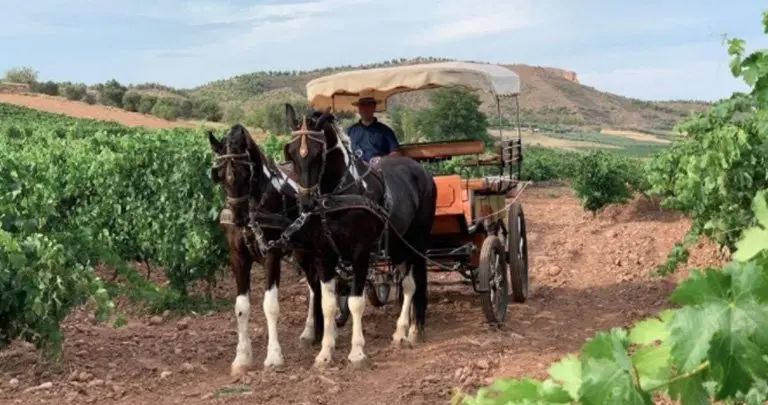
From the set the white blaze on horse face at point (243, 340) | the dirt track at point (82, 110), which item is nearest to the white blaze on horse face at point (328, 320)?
the white blaze on horse face at point (243, 340)

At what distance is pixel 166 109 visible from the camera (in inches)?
2591

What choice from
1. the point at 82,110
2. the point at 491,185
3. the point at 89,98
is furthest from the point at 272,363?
the point at 89,98

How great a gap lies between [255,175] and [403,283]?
2080 millimetres

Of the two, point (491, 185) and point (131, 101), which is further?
point (131, 101)

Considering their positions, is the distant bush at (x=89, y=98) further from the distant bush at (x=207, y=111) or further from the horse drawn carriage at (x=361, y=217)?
the horse drawn carriage at (x=361, y=217)

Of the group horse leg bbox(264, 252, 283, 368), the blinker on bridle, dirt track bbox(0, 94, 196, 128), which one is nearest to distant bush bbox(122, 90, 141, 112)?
dirt track bbox(0, 94, 196, 128)

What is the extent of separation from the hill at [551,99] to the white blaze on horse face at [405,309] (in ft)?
220

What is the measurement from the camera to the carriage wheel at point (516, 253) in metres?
9.88

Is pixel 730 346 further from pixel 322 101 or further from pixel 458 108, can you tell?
pixel 458 108

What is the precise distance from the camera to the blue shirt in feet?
30.0

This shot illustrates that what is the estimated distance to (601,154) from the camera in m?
22.7

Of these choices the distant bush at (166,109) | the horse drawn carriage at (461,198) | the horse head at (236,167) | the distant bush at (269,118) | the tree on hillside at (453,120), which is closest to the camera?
the horse head at (236,167)

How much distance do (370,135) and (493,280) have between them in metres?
1.85

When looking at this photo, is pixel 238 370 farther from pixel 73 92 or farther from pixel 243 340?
pixel 73 92
